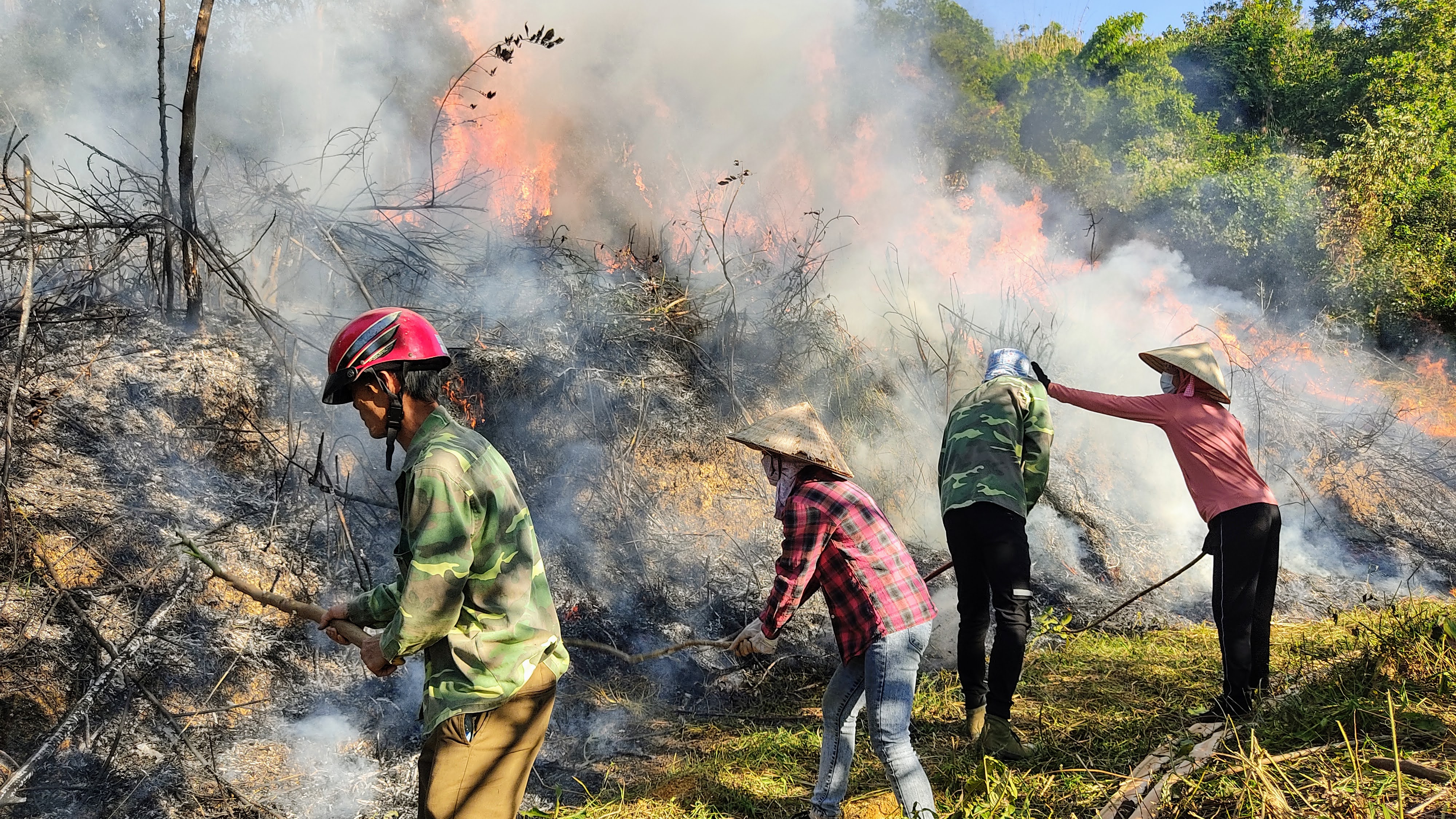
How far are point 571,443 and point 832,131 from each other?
7.18m

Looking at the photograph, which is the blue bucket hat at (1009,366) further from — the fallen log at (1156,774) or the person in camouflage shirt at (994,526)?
the fallen log at (1156,774)

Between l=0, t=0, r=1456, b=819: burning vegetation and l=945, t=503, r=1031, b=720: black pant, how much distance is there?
0.41m

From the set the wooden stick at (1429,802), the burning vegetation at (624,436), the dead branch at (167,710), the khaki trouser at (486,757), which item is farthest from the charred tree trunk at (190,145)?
the wooden stick at (1429,802)

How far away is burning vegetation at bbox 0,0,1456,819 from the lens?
13.0 feet

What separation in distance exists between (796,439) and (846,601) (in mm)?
630

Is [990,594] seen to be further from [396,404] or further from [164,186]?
[164,186]

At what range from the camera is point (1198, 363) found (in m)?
4.34

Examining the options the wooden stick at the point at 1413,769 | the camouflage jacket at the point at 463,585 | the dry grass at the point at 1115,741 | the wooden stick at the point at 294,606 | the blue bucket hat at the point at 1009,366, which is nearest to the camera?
the camouflage jacket at the point at 463,585

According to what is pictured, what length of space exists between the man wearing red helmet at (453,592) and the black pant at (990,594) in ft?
7.86

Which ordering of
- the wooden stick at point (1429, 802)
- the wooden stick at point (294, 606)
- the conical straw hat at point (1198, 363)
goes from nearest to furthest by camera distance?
the wooden stick at point (294, 606), the wooden stick at point (1429, 802), the conical straw hat at point (1198, 363)

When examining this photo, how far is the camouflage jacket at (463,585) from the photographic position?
6.89 ft

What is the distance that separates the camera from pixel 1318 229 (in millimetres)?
14211

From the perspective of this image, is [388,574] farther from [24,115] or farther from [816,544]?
[24,115]

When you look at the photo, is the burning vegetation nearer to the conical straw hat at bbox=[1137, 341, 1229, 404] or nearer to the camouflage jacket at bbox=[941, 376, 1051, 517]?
the camouflage jacket at bbox=[941, 376, 1051, 517]
